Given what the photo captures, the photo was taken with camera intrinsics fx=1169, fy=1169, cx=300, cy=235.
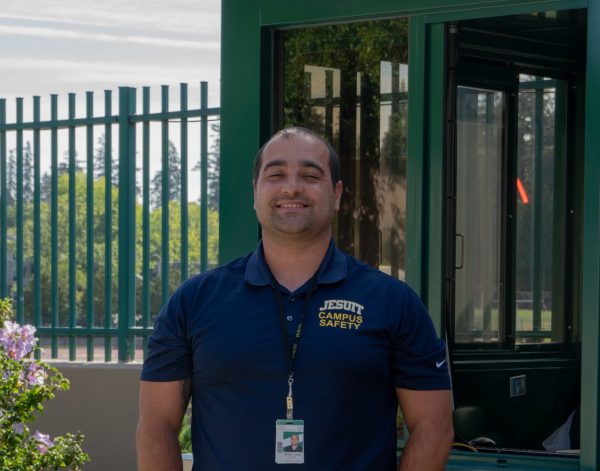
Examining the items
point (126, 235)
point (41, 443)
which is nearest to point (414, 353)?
point (41, 443)

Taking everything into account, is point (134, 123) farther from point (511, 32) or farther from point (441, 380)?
point (441, 380)

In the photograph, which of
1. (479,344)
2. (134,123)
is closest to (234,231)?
(479,344)

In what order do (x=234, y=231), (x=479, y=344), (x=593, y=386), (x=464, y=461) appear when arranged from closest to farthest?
(x=593, y=386) → (x=464, y=461) → (x=234, y=231) → (x=479, y=344)

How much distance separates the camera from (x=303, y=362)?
2.73 meters

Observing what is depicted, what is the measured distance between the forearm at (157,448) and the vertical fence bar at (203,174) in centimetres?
508

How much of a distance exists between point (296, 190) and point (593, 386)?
6.67 ft

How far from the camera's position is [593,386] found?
443cm

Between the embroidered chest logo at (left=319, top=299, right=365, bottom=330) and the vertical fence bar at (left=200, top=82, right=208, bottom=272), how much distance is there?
517cm

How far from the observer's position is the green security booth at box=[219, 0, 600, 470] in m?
4.79

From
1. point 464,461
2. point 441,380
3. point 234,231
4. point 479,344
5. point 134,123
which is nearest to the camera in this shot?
point 441,380

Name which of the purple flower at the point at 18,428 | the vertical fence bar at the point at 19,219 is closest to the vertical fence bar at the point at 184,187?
the vertical fence bar at the point at 19,219

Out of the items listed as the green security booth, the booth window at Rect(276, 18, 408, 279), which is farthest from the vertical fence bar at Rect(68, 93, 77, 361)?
the booth window at Rect(276, 18, 408, 279)

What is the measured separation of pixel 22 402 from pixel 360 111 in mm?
2613

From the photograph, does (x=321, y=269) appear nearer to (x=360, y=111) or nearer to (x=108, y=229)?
(x=360, y=111)
